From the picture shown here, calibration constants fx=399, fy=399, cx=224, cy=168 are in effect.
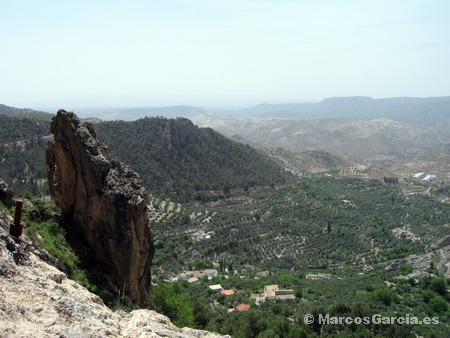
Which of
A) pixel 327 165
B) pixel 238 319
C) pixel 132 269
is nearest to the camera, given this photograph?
pixel 132 269

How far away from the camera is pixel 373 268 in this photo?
61531 millimetres

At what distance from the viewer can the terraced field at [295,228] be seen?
64250 mm

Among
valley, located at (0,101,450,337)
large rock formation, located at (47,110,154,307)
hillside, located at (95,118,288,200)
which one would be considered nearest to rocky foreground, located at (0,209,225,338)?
valley, located at (0,101,450,337)

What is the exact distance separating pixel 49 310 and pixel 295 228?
68.6 meters

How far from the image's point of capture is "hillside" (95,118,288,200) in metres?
87.4

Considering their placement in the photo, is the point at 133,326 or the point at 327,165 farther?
the point at 327,165

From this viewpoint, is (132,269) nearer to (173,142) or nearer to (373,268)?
(373,268)

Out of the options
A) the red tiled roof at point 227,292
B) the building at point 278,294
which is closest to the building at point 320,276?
the building at point 278,294

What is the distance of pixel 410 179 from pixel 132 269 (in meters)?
156

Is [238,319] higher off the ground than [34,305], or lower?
lower

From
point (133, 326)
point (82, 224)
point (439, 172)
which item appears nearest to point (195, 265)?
point (82, 224)

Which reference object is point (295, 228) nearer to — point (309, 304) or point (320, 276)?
point (320, 276)

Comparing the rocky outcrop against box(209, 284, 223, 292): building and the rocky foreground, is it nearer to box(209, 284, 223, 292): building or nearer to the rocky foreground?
the rocky foreground

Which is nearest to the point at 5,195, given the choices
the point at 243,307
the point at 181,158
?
the point at 243,307
